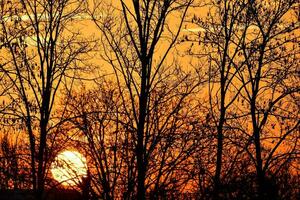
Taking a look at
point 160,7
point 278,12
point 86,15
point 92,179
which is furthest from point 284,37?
point 92,179

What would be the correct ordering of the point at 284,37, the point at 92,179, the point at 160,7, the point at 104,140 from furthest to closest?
the point at 104,140
the point at 92,179
the point at 284,37
the point at 160,7

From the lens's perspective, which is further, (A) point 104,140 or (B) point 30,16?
(A) point 104,140

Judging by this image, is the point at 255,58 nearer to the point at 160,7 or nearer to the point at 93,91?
the point at 160,7

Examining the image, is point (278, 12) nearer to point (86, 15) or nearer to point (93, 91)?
point (86, 15)

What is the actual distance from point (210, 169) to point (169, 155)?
8.10 ft

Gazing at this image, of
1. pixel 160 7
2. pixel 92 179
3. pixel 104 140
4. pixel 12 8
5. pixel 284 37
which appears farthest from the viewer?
pixel 104 140

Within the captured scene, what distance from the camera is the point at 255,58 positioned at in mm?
29312

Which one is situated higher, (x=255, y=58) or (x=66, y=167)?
(x=255, y=58)

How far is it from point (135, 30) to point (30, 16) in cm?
603

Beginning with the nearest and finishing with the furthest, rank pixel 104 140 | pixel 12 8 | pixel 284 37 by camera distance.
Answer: pixel 12 8
pixel 284 37
pixel 104 140

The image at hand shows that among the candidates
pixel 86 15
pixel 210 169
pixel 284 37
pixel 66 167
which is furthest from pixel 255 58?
pixel 66 167

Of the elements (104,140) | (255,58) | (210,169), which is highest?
(255,58)

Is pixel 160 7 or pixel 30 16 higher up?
pixel 30 16

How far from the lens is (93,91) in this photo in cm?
3403
